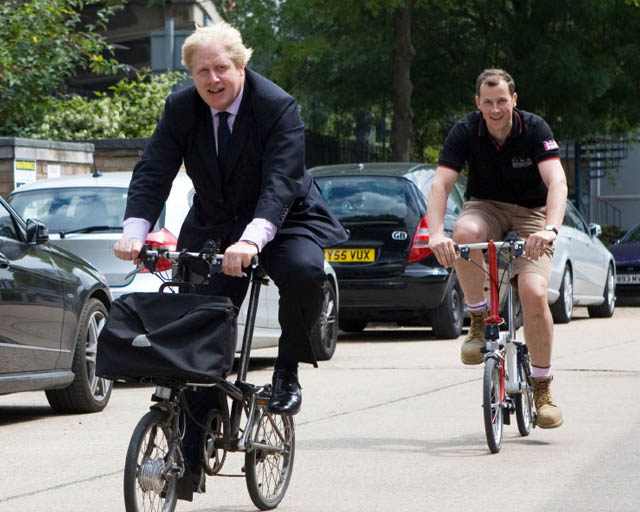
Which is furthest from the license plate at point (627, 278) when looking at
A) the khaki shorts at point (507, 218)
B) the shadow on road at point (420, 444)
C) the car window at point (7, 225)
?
the car window at point (7, 225)

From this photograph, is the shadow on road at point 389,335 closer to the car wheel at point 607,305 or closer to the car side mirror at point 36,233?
the car wheel at point 607,305

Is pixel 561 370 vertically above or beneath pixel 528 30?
beneath

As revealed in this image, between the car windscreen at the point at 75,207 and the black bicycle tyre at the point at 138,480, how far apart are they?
17.5ft

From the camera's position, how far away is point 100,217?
9.93 m

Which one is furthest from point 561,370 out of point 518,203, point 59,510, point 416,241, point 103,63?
point 103,63

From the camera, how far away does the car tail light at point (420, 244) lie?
13141 mm

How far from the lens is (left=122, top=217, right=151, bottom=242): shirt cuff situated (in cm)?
491

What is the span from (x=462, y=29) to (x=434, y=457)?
16.7m

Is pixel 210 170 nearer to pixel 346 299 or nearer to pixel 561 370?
pixel 561 370

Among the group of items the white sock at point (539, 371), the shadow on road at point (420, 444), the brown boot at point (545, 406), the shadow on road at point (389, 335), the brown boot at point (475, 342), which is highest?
the brown boot at point (475, 342)

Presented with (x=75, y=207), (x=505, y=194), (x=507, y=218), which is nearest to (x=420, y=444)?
(x=507, y=218)

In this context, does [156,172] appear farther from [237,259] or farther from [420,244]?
[420,244]

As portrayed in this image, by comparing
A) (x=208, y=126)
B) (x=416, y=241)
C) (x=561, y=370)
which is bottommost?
(x=561, y=370)

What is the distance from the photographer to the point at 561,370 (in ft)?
35.1
